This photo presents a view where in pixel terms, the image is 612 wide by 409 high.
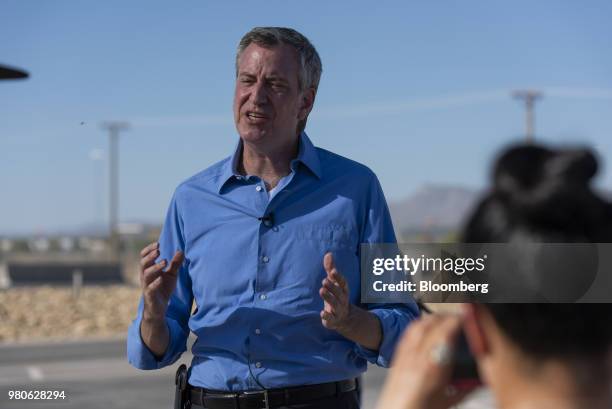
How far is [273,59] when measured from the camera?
115 inches

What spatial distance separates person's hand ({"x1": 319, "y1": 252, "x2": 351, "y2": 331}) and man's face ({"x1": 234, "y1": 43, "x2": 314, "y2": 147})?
2.11ft

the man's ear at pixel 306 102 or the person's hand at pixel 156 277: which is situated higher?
the man's ear at pixel 306 102

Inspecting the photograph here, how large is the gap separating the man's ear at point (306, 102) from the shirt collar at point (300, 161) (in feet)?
0.21

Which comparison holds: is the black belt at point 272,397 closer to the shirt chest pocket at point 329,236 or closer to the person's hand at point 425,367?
the shirt chest pocket at point 329,236

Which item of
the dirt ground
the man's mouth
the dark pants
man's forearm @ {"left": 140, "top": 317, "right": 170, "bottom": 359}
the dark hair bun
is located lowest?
the dirt ground

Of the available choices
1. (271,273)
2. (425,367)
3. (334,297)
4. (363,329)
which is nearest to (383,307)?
(363,329)

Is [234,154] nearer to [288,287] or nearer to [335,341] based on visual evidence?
[288,287]

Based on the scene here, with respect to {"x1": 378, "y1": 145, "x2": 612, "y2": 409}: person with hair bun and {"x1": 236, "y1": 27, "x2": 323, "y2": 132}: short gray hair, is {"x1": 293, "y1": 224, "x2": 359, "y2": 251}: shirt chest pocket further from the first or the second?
{"x1": 378, "y1": 145, "x2": 612, "y2": 409}: person with hair bun

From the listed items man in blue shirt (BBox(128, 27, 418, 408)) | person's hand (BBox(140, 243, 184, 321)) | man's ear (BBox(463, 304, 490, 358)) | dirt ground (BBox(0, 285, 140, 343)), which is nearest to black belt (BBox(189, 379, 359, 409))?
man in blue shirt (BBox(128, 27, 418, 408))

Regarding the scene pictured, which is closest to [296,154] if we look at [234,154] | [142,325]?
[234,154]

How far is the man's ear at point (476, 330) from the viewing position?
112 cm

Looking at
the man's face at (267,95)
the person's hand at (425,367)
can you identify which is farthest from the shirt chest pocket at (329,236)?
the person's hand at (425,367)

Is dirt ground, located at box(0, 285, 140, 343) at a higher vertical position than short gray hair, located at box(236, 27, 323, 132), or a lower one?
lower

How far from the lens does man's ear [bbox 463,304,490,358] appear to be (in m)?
1.12
